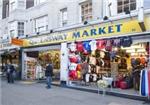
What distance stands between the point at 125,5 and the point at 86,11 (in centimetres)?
354

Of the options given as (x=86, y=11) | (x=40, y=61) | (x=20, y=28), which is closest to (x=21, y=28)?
(x=20, y=28)

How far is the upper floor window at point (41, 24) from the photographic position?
84.1 ft

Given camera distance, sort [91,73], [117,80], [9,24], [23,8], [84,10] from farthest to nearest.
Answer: [9,24], [23,8], [84,10], [91,73], [117,80]

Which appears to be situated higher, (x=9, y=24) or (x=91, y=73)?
(x=9, y=24)

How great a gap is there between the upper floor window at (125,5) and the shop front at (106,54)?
1329 millimetres

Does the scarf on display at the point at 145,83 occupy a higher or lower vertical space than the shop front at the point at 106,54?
lower

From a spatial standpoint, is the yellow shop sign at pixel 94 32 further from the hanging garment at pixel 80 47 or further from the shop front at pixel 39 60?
the shop front at pixel 39 60

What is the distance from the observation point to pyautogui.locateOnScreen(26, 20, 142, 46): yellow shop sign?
53.3 ft

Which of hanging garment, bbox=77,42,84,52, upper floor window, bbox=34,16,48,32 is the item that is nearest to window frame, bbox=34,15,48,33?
upper floor window, bbox=34,16,48,32

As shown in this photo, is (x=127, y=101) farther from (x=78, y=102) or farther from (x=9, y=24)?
(x=9, y=24)

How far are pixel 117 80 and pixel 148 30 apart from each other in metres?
4.15

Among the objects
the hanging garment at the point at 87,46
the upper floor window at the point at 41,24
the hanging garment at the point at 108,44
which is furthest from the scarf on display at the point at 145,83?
the upper floor window at the point at 41,24

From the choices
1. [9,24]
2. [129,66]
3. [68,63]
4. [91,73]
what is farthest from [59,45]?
[9,24]

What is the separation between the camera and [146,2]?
15781 mm
